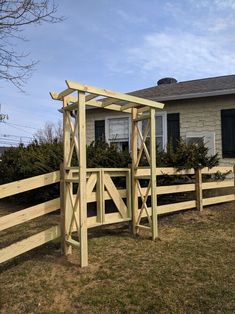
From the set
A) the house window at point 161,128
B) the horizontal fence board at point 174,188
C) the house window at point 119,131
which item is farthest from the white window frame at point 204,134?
the horizontal fence board at point 174,188

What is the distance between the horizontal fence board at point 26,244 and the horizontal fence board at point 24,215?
0.27 m

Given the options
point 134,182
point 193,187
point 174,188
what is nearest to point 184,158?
point 193,187

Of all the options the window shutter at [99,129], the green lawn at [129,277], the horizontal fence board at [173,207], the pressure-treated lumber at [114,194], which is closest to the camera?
the green lawn at [129,277]

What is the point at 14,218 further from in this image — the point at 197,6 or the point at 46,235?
the point at 197,6

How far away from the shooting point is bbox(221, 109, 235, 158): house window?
457 inches

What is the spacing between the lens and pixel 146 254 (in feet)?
18.6

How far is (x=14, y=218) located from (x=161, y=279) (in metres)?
2.16

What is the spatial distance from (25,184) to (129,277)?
196 cm

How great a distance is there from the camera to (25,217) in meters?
5.19

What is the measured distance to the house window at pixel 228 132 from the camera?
11.6m

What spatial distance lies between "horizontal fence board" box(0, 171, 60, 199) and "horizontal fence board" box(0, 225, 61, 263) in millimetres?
693

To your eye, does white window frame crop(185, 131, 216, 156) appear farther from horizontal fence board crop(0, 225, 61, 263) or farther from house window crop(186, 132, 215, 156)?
horizontal fence board crop(0, 225, 61, 263)


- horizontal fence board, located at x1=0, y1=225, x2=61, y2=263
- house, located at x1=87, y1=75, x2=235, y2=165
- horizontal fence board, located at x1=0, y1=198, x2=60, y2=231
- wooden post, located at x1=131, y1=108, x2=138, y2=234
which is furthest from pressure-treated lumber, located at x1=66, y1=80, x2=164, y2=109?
house, located at x1=87, y1=75, x2=235, y2=165

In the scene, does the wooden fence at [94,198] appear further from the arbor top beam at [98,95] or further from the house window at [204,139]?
the house window at [204,139]
